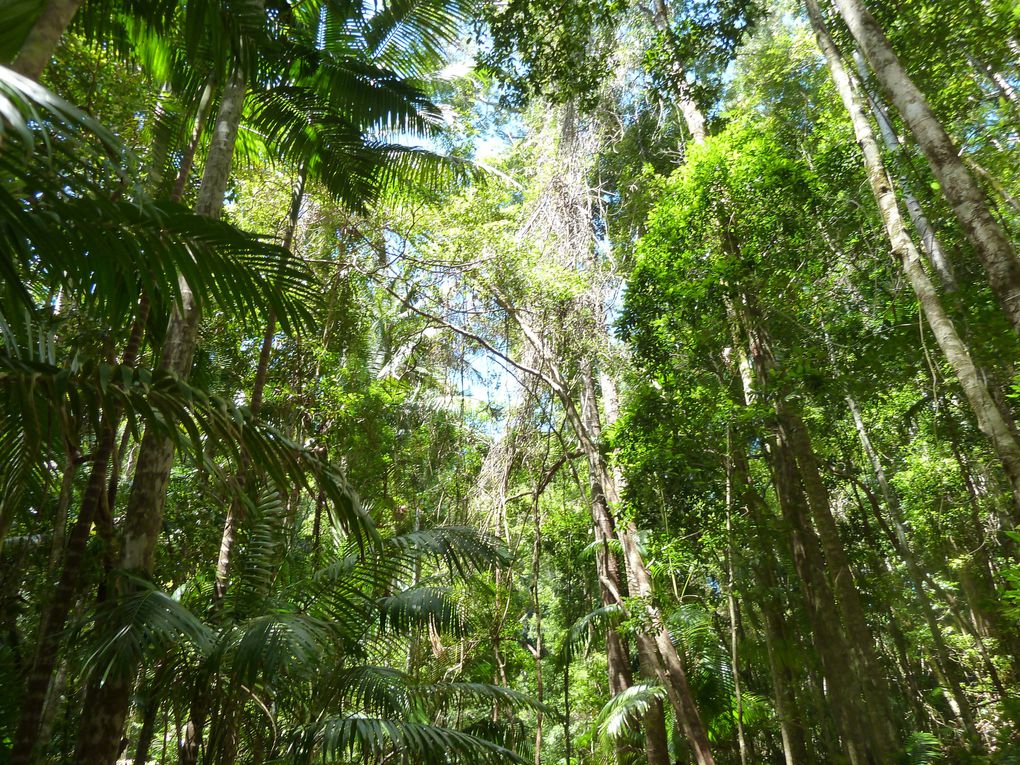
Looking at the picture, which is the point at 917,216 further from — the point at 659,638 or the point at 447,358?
the point at 447,358

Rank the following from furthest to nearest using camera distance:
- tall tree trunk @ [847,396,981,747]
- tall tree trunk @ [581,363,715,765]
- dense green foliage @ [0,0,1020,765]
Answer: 1. tall tree trunk @ [847,396,981,747]
2. tall tree trunk @ [581,363,715,765]
3. dense green foliage @ [0,0,1020,765]

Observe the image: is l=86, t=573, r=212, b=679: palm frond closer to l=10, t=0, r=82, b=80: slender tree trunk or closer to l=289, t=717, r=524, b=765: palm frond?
l=289, t=717, r=524, b=765: palm frond

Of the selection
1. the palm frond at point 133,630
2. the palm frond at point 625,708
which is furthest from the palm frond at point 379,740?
the palm frond at point 625,708

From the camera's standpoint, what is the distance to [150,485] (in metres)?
3.49

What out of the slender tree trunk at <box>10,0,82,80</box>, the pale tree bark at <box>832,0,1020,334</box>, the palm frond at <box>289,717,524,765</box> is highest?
the pale tree bark at <box>832,0,1020,334</box>

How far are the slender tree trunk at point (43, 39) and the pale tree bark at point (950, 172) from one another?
458 centimetres

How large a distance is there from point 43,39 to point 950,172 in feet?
15.3

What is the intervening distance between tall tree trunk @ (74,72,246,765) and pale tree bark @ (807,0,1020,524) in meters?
4.10

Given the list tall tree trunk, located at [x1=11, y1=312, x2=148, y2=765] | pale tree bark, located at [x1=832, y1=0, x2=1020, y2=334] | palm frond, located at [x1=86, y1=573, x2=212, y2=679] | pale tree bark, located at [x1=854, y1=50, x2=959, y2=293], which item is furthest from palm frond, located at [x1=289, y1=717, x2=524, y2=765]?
pale tree bark, located at [x1=854, y1=50, x2=959, y2=293]

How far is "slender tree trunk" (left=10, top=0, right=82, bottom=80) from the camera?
1.95 metres

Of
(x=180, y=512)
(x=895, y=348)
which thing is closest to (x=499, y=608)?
(x=180, y=512)

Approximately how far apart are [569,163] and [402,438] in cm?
499

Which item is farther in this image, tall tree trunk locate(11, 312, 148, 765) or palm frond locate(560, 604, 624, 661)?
palm frond locate(560, 604, 624, 661)

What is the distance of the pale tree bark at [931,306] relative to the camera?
3637 millimetres
